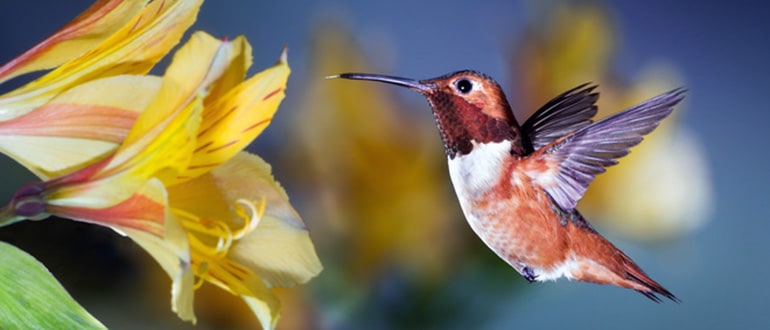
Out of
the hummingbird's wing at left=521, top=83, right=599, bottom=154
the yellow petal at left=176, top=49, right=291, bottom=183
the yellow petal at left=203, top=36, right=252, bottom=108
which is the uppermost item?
the yellow petal at left=203, top=36, right=252, bottom=108

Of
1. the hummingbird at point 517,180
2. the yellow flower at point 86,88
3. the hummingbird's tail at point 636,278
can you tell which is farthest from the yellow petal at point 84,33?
the hummingbird's tail at point 636,278

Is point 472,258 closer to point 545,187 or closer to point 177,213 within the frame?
point 545,187

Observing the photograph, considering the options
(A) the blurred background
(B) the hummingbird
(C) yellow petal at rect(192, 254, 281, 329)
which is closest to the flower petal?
(C) yellow petal at rect(192, 254, 281, 329)

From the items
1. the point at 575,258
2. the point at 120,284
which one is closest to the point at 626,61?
the point at 575,258

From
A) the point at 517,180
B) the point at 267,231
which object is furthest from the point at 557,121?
the point at 267,231

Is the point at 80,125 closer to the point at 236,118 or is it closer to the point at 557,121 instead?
the point at 236,118

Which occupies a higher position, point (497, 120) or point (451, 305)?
point (497, 120)

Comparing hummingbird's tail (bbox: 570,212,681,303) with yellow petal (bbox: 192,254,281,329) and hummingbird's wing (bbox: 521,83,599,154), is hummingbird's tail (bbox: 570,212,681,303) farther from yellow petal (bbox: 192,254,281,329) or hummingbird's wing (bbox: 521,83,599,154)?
yellow petal (bbox: 192,254,281,329)
